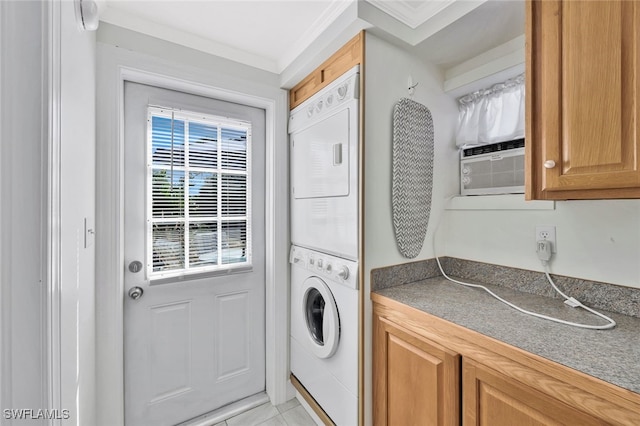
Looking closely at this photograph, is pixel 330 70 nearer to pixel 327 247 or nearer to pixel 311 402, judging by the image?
pixel 327 247

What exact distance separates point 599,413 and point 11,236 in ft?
Answer: 4.67

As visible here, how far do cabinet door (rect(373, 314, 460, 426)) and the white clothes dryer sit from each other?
1.46 feet

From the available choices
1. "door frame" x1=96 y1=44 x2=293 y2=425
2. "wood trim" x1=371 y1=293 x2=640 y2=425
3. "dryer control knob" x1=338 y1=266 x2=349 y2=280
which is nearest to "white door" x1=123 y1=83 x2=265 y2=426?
"door frame" x1=96 y1=44 x2=293 y2=425

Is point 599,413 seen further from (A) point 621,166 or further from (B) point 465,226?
(B) point 465,226

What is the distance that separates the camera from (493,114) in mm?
1529

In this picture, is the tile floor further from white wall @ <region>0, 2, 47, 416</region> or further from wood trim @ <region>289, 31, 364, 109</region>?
wood trim @ <region>289, 31, 364, 109</region>

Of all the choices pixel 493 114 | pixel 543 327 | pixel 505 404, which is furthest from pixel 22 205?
pixel 493 114

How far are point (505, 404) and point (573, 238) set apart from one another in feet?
2.72

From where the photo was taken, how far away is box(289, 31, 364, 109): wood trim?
4.35 ft

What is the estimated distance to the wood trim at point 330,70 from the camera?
133cm

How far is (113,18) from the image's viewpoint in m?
1.39

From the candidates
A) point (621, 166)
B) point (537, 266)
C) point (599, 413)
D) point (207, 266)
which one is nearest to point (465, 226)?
point (537, 266)

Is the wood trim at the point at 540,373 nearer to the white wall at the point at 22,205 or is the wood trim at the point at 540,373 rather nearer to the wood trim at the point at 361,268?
the wood trim at the point at 361,268

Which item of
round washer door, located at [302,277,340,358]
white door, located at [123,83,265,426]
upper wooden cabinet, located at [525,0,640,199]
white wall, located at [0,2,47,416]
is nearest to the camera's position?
white wall, located at [0,2,47,416]
